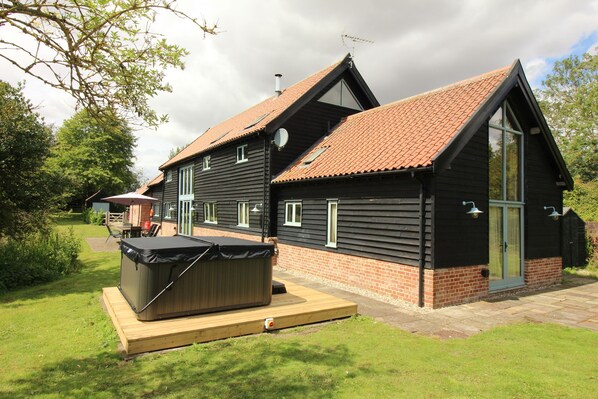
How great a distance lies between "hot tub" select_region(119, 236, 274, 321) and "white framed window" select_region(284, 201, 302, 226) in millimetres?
5923

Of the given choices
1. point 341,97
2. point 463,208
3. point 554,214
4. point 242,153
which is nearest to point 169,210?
point 242,153

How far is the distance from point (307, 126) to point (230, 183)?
4740 millimetres

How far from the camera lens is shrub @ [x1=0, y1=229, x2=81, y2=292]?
1088cm

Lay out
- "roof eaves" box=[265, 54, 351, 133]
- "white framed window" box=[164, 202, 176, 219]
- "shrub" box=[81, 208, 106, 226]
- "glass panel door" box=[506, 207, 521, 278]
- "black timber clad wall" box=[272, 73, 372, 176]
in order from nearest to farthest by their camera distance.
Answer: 1. "glass panel door" box=[506, 207, 521, 278]
2. "roof eaves" box=[265, 54, 351, 133]
3. "black timber clad wall" box=[272, 73, 372, 176]
4. "white framed window" box=[164, 202, 176, 219]
5. "shrub" box=[81, 208, 106, 226]

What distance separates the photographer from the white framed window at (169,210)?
26.1m

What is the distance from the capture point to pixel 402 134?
1069cm

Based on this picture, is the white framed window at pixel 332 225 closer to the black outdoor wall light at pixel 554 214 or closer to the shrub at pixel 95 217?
the black outdoor wall light at pixel 554 214

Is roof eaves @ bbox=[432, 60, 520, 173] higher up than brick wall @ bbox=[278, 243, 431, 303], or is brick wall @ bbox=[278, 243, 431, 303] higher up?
roof eaves @ bbox=[432, 60, 520, 173]

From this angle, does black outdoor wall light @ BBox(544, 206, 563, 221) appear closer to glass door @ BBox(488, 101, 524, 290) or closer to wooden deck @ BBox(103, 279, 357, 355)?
glass door @ BBox(488, 101, 524, 290)

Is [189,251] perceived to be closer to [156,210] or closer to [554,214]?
[554,214]

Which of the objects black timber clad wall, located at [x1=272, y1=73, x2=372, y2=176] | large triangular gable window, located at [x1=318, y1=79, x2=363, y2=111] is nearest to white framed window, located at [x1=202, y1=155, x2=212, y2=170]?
black timber clad wall, located at [x1=272, y1=73, x2=372, y2=176]

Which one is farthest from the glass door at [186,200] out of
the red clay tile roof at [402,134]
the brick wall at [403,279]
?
the brick wall at [403,279]

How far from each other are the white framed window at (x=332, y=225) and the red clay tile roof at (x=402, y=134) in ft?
3.17

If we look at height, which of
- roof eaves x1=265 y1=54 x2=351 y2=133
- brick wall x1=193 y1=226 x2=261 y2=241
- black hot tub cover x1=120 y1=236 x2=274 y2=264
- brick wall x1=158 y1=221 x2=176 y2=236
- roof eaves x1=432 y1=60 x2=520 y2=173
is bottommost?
brick wall x1=158 y1=221 x2=176 y2=236
